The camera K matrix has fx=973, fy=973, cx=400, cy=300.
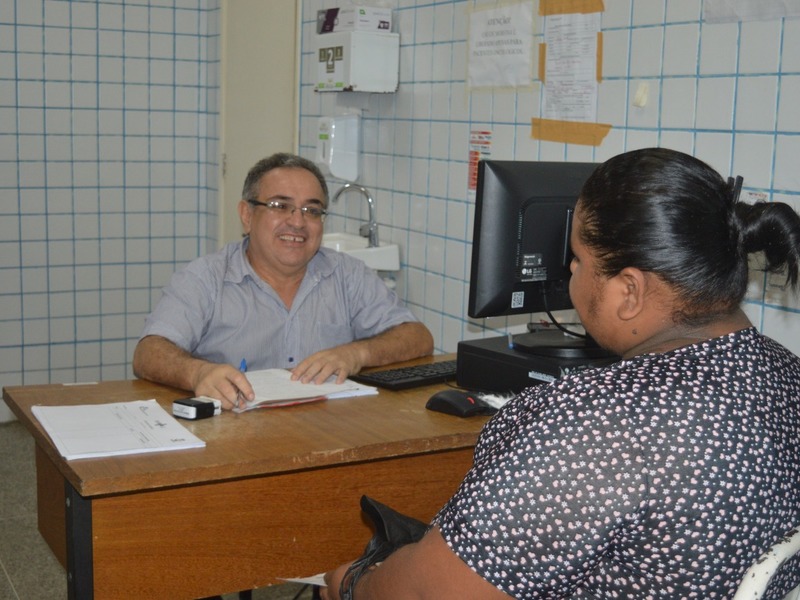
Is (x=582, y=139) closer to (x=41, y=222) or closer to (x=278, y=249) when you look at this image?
(x=278, y=249)

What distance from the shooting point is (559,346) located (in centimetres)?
222

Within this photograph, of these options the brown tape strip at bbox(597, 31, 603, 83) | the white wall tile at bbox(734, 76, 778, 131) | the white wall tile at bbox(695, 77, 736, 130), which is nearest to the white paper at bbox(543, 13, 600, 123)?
the brown tape strip at bbox(597, 31, 603, 83)

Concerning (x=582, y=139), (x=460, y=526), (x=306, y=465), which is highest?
(x=582, y=139)

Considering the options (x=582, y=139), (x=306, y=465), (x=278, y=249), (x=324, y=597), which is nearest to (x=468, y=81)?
(x=582, y=139)

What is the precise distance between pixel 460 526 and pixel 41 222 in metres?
3.82

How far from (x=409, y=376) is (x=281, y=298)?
1.78 feet

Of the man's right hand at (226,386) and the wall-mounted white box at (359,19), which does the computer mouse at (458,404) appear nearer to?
the man's right hand at (226,386)

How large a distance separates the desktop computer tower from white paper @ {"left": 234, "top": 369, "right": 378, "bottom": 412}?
23 cm

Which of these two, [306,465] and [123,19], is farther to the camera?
[123,19]

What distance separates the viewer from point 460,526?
Answer: 3.95ft

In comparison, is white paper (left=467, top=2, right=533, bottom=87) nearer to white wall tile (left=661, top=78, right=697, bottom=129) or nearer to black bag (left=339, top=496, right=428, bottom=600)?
white wall tile (left=661, top=78, right=697, bottom=129)

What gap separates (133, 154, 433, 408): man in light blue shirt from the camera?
261 cm

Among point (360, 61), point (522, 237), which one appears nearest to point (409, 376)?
point (522, 237)

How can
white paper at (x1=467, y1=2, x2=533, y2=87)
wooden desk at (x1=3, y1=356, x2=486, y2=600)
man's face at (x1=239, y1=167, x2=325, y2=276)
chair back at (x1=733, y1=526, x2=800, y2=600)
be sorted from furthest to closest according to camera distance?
white paper at (x1=467, y1=2, x2=533, y2=87), man's face at (x1=239, y1=167, x2=325, y2=276), wooden desk at (x1=3, y1=356, x2=486, y2=600), chair back at (x1=733, y1=526, x2=800, y2=600)
